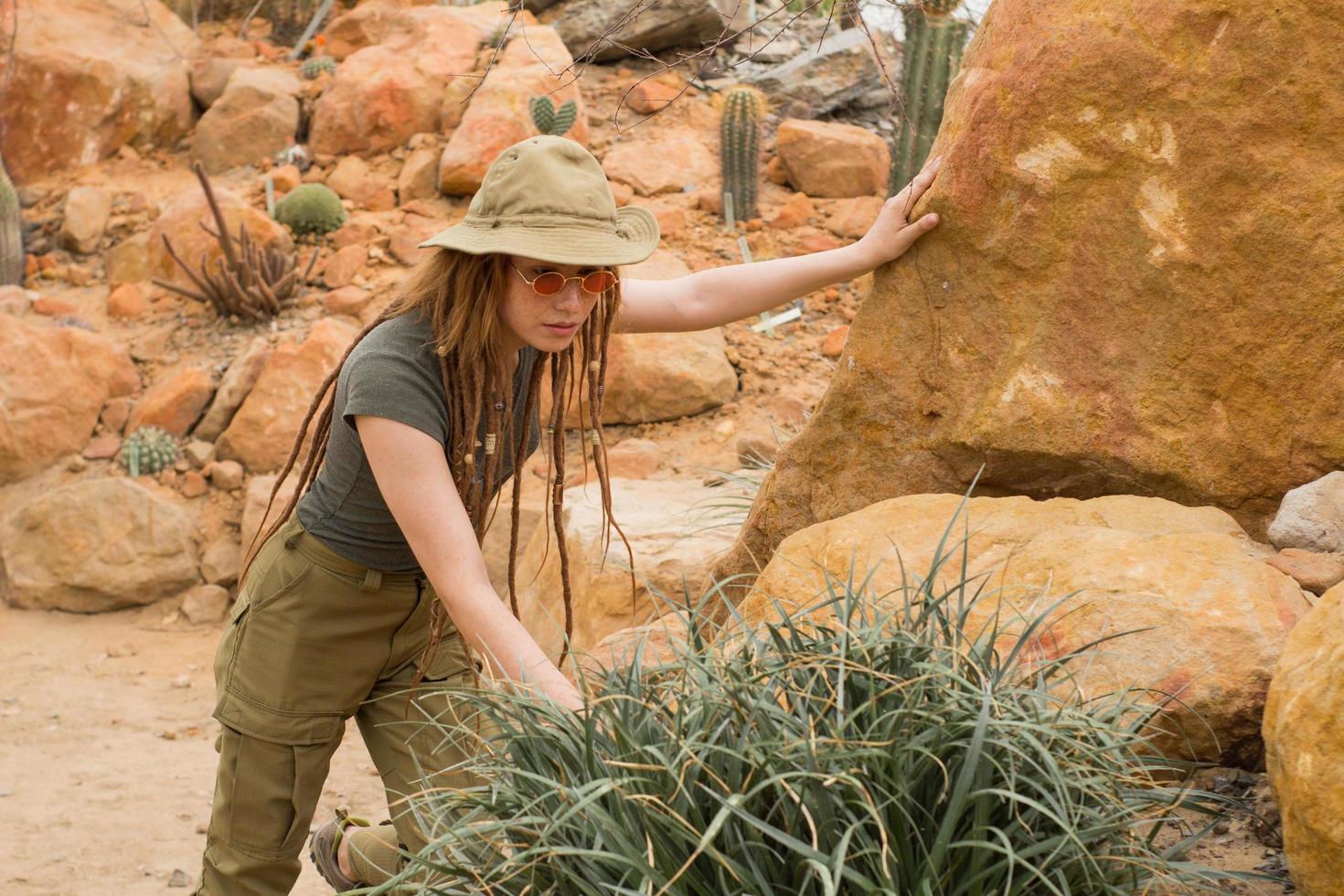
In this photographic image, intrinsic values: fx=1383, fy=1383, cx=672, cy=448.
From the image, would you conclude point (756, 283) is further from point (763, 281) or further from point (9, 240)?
point (9, 240)

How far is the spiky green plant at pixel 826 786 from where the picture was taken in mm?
1807

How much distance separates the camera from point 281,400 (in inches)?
274

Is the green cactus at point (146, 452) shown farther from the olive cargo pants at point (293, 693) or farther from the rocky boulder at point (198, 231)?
the olive cargo pants at point (293, 693)

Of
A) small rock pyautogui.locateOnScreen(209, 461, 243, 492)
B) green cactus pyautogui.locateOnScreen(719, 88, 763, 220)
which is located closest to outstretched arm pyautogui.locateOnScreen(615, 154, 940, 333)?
small rock pyautogui.locateOnScreen(209, 461, 243, 492)

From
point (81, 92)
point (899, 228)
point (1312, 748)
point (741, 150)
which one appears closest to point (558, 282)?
point (899, 228)

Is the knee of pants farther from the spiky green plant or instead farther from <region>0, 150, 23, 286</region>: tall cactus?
<region>0, 150, 23, 286</region>: tall cactus

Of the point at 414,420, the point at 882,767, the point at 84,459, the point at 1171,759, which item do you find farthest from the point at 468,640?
the point at 84,459

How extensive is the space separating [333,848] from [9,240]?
257 inches

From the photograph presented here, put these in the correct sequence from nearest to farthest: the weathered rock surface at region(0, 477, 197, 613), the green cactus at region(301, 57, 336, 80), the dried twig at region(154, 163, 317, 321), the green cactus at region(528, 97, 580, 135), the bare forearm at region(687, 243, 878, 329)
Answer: the bare forearm at region(687, 243, 878, 329)
the weathered rock surface at region(0, 477, 197, 613)
the dried twig at region(154, 163, 317, 321)
the green cactus at region(528, 97, 580, 135)
the green cactus at region(301, 57, 336, 80)

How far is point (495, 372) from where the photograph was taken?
2.54 metres

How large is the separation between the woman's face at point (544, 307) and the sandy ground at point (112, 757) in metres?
2.38

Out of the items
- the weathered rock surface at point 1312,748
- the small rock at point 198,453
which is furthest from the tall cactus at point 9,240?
the weathered rock surface at point 1312,748

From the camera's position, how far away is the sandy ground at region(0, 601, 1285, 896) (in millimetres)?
4324

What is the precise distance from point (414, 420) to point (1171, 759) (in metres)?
1.33
